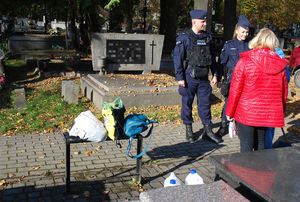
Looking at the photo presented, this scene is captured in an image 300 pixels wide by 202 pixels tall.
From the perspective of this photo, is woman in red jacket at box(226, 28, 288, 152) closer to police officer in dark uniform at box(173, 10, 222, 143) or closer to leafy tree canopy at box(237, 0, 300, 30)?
police officer in dark uniform at box(173, 10, 222, 143)

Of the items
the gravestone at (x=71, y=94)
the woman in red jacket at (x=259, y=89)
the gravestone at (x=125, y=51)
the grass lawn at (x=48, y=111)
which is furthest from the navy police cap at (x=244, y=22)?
the gravestone at (x=125, y=51)

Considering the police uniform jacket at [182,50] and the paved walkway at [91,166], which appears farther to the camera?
the police uniform jacket at [182,50]

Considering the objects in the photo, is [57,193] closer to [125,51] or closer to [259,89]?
[259,89]

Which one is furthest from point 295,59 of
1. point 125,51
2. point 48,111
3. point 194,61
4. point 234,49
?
point 48,111

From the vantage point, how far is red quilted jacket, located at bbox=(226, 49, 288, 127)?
4.55m

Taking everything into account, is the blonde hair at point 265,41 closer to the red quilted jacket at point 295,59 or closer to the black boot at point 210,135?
the black boot at point 210,135

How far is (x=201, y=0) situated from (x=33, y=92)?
5.24 m

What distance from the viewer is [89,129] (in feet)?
14.6

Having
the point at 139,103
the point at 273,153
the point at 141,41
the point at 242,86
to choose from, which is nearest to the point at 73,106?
the point at 139,103

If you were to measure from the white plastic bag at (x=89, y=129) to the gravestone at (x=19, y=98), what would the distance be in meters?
5.37

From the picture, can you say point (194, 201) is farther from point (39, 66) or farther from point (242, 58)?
point (39, 66)

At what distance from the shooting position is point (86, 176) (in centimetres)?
529

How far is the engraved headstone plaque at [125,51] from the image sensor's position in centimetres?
1192

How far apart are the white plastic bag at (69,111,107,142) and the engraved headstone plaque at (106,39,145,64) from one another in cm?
751
